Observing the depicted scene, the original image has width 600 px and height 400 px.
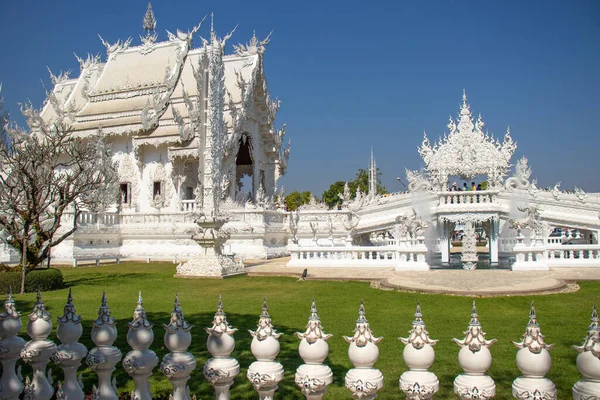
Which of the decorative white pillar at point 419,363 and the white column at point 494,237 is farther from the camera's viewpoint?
the white column at point 494,237

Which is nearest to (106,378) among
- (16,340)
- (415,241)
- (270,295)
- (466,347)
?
(16,340)

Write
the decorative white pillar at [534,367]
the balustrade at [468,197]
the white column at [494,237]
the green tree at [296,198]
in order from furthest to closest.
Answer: the green tree at [296,198] < the white column at [494,237] < the balustrade at [468,197] < the decorative white pillar at [534,367]

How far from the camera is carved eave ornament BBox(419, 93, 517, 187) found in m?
20.6

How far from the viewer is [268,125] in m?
29.5

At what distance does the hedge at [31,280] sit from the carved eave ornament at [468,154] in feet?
45.9

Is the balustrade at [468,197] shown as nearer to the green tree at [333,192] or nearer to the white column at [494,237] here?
the white column at [494,237]

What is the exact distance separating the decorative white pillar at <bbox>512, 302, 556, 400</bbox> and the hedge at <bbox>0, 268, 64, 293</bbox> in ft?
38.8

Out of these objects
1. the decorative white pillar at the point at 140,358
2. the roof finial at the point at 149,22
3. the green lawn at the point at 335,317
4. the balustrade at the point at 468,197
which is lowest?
the green lawn at the point at 335,317

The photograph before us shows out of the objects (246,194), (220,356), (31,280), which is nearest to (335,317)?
(220,356)

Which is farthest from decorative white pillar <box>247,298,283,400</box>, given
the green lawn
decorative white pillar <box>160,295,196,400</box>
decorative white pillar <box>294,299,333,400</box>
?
the green lawn

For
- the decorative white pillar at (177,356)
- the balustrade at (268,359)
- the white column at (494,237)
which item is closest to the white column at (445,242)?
the white column at (494,237)

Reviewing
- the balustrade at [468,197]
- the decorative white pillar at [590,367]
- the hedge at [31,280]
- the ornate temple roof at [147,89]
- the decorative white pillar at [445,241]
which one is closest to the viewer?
the decorative white pillar at [590,367]

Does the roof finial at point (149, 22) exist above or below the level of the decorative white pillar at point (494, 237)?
above

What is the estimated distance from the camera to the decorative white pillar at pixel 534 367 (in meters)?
2.55
